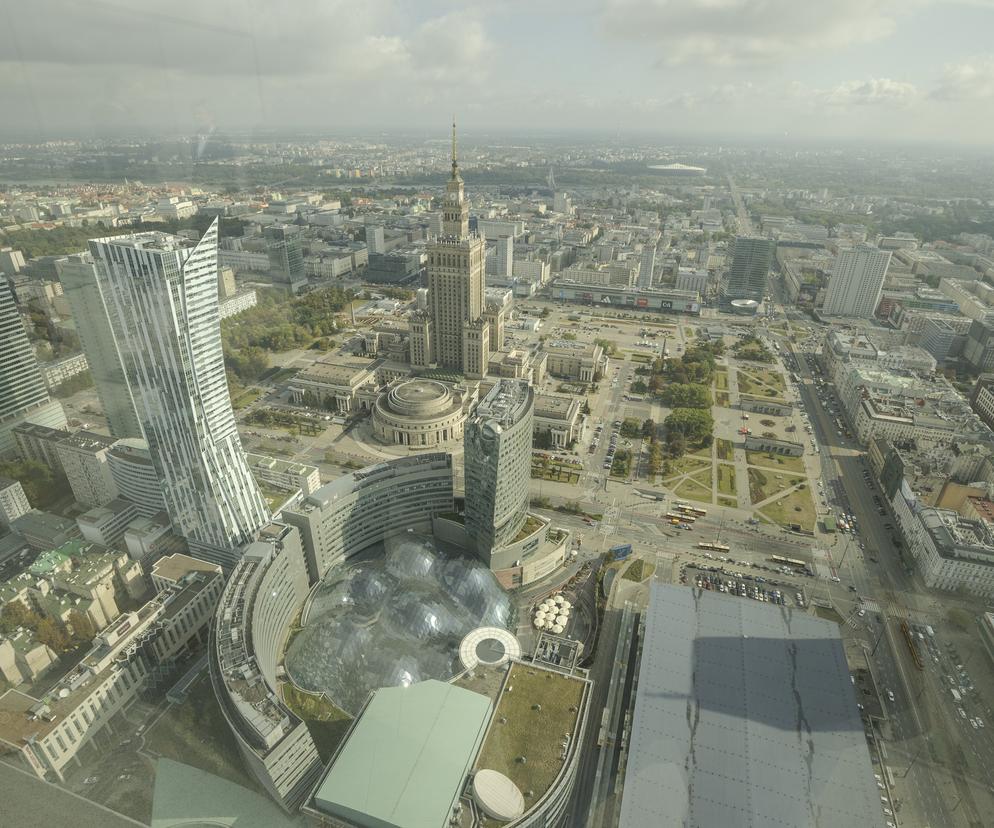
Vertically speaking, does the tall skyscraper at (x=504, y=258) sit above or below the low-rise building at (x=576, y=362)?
above

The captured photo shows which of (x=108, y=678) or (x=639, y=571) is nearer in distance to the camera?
(x=108, y=678)

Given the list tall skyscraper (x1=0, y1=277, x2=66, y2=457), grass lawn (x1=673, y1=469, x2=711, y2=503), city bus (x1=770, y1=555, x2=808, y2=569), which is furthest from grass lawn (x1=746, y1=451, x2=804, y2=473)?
tall skyscraper (x1=0, y1=277, x2=66, y2=457)

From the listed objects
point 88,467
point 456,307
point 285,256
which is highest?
point 285,256

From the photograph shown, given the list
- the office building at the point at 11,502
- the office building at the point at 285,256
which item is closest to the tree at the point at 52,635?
the office building at the point at 11,502

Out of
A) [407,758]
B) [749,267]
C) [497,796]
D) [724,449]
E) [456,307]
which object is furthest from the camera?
[749,267]

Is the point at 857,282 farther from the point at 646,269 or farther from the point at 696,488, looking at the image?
the point at 696,488

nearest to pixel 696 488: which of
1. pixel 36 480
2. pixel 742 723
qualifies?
pixel 742 723

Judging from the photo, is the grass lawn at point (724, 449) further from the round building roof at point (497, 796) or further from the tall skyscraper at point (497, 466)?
the round building roof at point (497, 796)
